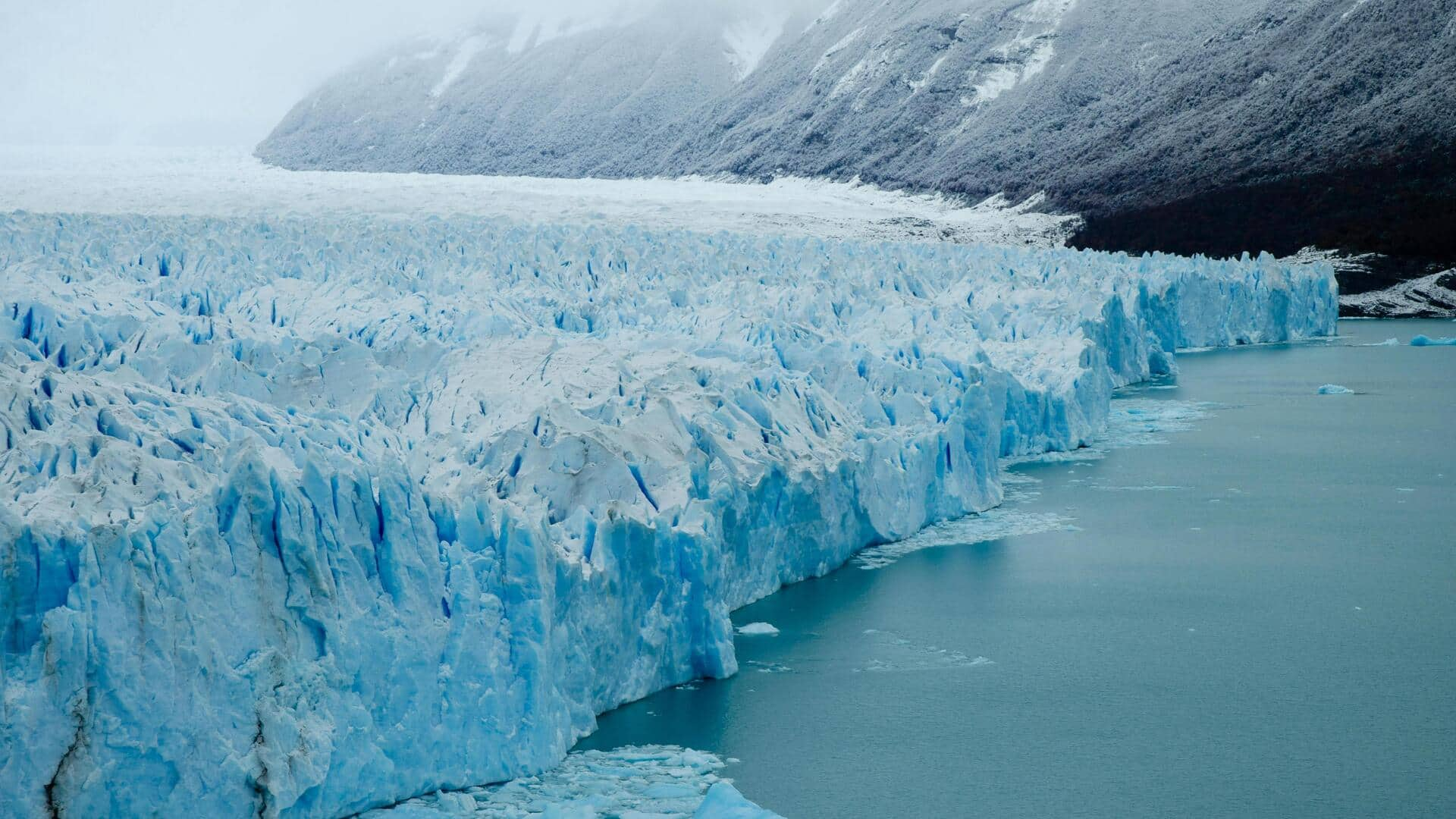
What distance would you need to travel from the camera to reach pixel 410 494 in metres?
3.91

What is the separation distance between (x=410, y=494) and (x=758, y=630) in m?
1.90

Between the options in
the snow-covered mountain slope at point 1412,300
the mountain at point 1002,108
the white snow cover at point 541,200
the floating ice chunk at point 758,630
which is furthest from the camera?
the mountain at point 1002,108

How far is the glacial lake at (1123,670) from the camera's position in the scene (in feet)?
13.5

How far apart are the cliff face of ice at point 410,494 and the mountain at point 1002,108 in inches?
604

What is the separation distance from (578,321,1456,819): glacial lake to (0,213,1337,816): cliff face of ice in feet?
1.27

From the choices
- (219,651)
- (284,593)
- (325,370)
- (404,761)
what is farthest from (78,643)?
(325,370)

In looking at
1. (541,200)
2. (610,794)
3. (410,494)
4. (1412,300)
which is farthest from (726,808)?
(541,200)

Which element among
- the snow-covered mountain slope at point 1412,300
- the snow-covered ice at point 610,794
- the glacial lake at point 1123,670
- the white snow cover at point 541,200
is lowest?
the glacial lake at point 1123,670

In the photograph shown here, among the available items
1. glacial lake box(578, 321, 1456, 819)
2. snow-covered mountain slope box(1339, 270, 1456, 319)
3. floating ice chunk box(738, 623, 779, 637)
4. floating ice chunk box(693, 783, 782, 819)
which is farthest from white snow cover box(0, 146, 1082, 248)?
floating ice chunk box(693, 783, 782, 819)

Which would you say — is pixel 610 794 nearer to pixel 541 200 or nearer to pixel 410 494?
pixel 410 494

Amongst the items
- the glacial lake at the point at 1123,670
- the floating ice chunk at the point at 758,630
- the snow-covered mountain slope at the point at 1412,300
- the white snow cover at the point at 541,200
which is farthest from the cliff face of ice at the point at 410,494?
the snow-covered mountain slope at the point at 1412,300

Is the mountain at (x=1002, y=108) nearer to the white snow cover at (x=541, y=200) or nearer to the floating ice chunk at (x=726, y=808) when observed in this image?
the white snow cover at (x=541, y=200)

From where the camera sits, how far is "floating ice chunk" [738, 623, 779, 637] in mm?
5367

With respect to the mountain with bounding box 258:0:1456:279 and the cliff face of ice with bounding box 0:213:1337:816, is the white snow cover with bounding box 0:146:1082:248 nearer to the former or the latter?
the mountain with bounding box 258:0:1456:279
